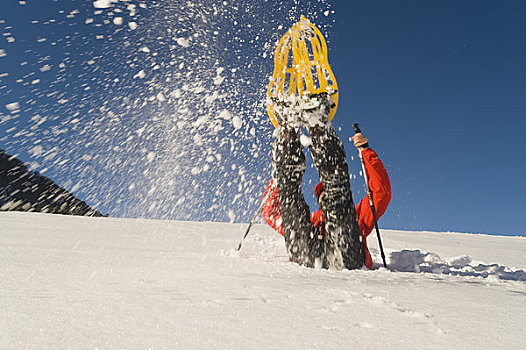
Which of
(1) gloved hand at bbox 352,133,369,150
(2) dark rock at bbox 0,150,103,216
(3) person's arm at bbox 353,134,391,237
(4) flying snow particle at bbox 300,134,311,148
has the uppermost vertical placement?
(2) dark rock at bbox 0,150,103,216

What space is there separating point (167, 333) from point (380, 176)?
1.65 m

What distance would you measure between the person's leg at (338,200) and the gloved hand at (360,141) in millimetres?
198

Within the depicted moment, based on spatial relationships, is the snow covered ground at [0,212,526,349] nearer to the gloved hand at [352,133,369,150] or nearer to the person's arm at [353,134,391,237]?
the person's arm at [353,134,391,237]

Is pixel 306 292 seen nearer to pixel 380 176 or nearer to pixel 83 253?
pixel 380 176

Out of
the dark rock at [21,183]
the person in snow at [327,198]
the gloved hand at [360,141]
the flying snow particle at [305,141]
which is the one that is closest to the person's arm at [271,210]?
the person in snow at [327,198]

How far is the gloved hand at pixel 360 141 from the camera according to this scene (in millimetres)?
2160

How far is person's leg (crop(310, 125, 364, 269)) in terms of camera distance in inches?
78.9

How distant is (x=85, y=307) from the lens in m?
1.01

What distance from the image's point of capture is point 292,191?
2189 millimetres

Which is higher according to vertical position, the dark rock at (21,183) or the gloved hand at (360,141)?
the dark rock at (21,183)

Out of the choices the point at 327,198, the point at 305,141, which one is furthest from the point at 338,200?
the point at 305,141

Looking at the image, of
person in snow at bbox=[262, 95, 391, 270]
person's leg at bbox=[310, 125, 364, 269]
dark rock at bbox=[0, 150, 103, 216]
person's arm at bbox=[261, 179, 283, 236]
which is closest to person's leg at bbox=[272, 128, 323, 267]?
person in snow at bbox=[262, 95, 391, 270]

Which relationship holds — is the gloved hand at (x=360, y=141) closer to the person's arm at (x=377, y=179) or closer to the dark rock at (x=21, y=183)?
the person's arm at (x=377, y=179)

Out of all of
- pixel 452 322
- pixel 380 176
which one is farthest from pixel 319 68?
pixel 452 322
